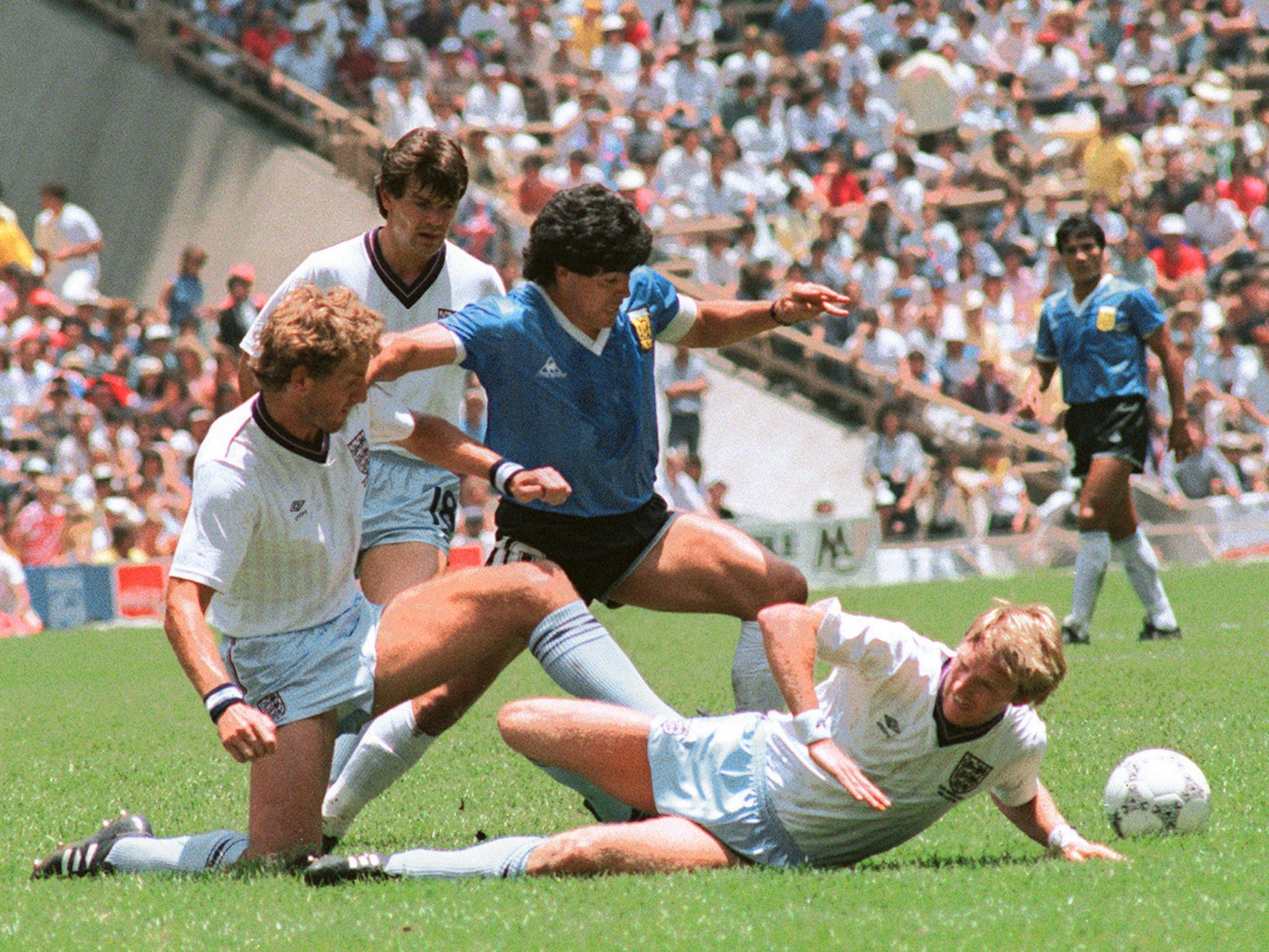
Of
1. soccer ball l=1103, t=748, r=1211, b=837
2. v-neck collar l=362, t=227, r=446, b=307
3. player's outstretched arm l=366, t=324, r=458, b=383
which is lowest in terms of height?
soccer ball l=1103, t=748, r=1211, b=837

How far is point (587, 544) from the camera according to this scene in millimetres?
5766

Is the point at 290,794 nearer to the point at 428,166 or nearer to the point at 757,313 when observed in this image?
the point at 428,166

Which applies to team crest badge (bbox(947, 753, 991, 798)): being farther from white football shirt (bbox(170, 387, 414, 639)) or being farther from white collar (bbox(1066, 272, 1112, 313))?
white collar (bbox(1066, 272, 1112, 313))

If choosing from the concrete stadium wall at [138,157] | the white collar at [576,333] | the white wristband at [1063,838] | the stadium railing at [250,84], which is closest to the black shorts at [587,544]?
the white collar at [576,333]

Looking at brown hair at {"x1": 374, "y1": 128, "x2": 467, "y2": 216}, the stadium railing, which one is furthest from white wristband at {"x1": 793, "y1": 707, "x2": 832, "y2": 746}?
the stadium railing

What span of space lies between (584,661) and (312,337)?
1241 mm

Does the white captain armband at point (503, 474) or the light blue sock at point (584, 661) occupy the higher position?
the white captain armband at point (503, 474)

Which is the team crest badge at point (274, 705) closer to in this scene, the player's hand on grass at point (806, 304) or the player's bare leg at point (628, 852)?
the player's bare leg at point (628, 852)

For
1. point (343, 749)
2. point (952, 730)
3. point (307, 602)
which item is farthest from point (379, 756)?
point (952, 730)

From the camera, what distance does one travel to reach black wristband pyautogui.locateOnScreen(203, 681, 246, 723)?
14.8ft

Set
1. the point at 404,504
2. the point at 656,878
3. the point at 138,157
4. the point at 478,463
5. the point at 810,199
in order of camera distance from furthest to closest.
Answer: the point at 138,157 → the point at 810,199 → the point at 404,504 → the point at 478,463 → the point at 656,878

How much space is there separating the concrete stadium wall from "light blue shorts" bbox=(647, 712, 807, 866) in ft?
55.3

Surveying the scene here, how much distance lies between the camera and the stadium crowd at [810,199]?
16875mm

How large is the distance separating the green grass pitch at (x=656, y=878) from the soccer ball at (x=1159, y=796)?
0.32ft
